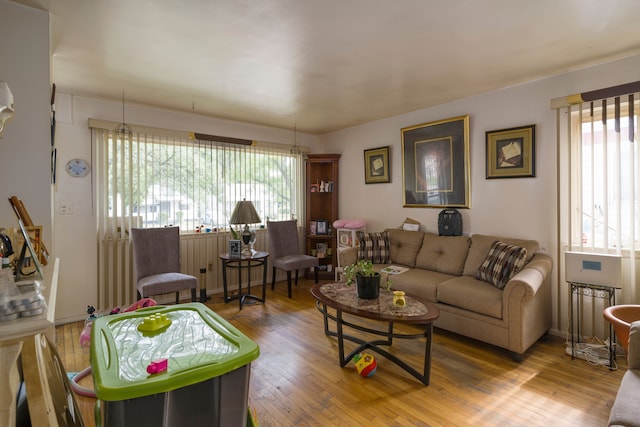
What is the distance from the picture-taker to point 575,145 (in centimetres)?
291

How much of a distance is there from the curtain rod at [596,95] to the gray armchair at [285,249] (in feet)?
10.5

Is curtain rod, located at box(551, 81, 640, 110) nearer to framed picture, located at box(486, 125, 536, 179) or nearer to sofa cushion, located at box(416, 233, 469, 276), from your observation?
framed picture, located at box(486, 125, 536, 179)

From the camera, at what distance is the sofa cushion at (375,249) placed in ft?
13.0

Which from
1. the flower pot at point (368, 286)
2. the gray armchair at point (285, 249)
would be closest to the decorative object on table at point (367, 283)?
the flower pot at point (368, 286)

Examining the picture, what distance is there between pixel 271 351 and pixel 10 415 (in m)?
1.97

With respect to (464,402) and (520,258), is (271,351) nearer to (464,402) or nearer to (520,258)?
(464,402)

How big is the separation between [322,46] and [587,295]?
9.81ft

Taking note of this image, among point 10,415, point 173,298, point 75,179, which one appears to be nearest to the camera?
point 10,415

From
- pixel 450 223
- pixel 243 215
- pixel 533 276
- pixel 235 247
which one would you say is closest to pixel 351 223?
pixel 450 223

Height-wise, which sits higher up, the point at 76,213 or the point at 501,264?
the point at 76,213

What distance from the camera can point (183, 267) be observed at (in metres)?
4.17

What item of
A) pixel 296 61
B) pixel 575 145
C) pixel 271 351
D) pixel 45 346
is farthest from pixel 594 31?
pixel 45 346

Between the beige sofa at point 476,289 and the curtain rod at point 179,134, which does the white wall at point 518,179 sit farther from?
the curtain rod at point 179,134

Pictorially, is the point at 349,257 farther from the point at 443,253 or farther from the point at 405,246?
the point at 443,253
